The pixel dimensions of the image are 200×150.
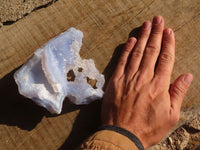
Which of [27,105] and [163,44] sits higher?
[163,44]

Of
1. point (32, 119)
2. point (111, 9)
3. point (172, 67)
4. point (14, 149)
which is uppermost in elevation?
point (111, 9)

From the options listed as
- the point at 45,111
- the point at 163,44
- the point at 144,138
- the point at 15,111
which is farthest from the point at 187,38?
the point at 15,111

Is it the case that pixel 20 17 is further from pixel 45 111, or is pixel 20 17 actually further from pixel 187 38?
pixel 187 38

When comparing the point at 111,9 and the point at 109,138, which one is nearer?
the point at 109,138

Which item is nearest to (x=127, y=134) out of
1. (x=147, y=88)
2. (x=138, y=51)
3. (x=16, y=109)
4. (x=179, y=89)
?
(x=147, y=88)

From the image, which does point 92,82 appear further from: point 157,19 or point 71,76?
point 157,19

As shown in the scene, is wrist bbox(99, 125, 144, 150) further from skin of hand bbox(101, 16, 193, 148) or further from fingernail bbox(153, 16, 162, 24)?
fingernail bbox(153, 16, 162, 24)

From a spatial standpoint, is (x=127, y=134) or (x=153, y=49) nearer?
(x=127, y=134)

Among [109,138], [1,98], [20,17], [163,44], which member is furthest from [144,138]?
[20,17]
